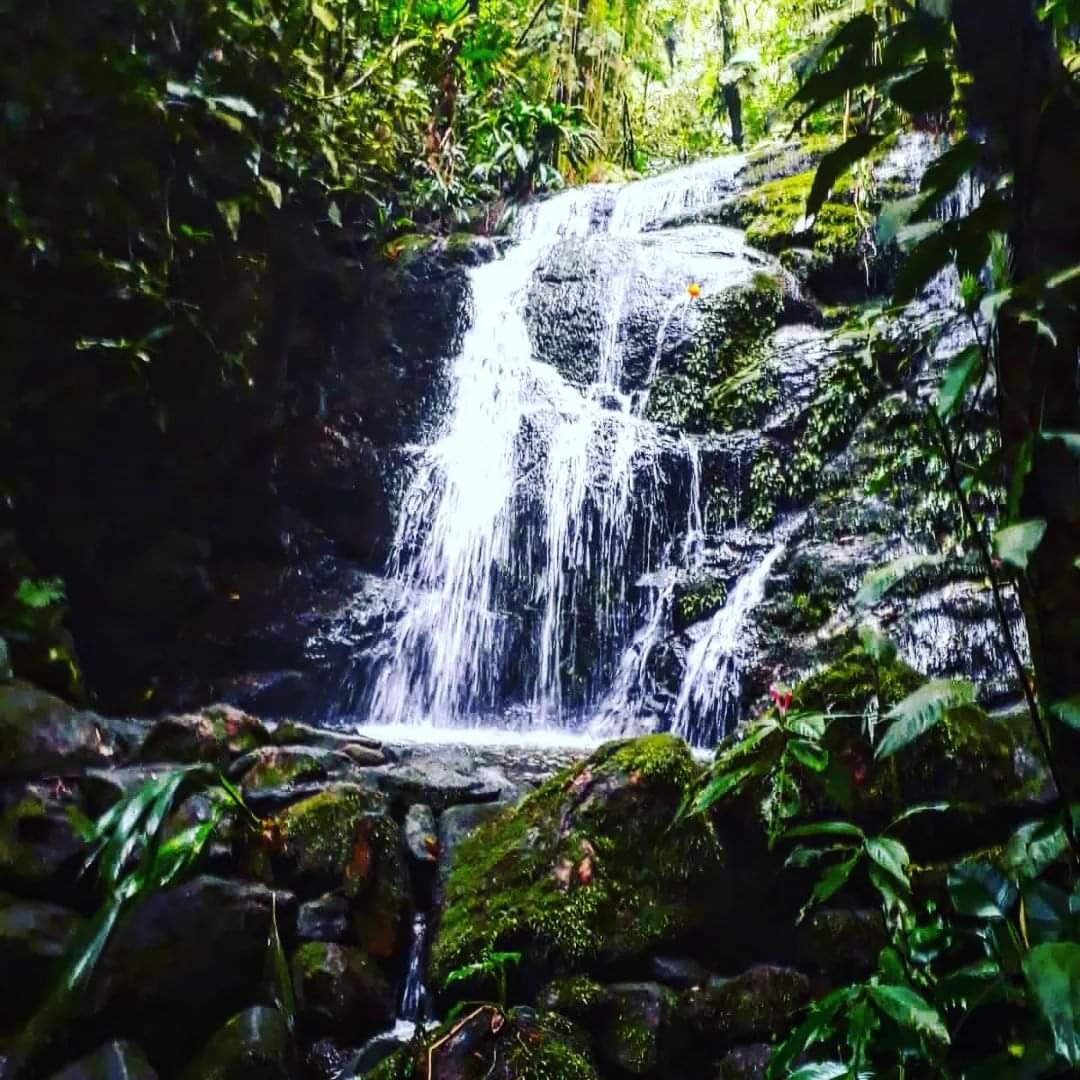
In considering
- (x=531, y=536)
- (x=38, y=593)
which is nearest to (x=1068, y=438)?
(x=38, y=593)

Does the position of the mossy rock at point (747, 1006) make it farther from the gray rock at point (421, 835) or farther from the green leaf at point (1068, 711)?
the green leaf at point (1068, 711)

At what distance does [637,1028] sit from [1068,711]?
1.73 metres

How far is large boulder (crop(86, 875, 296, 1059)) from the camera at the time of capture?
8.78ft

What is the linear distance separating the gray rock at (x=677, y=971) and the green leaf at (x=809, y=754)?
1128mm

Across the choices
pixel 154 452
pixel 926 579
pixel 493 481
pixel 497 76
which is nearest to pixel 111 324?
pixel 154 452

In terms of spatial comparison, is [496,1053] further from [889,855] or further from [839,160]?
[839,160]

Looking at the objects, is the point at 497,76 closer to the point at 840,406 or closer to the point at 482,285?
the point at 482,285

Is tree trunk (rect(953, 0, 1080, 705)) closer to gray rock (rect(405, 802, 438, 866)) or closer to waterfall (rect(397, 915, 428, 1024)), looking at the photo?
waterfall (rect(397, 915, 428, 1024))

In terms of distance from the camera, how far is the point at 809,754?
189 centimetres

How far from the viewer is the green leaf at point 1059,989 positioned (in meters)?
1.15

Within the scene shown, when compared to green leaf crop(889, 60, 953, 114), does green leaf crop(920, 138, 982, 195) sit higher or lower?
lower

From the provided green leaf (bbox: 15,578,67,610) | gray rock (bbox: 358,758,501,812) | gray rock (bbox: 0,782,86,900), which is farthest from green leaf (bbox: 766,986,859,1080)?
green leaf (bbox: 15,578,67,610)

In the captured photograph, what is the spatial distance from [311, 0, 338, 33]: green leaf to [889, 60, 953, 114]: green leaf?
6348 mm

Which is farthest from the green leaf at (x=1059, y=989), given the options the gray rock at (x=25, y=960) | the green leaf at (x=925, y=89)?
the gray rock at (x=25, y=960)
